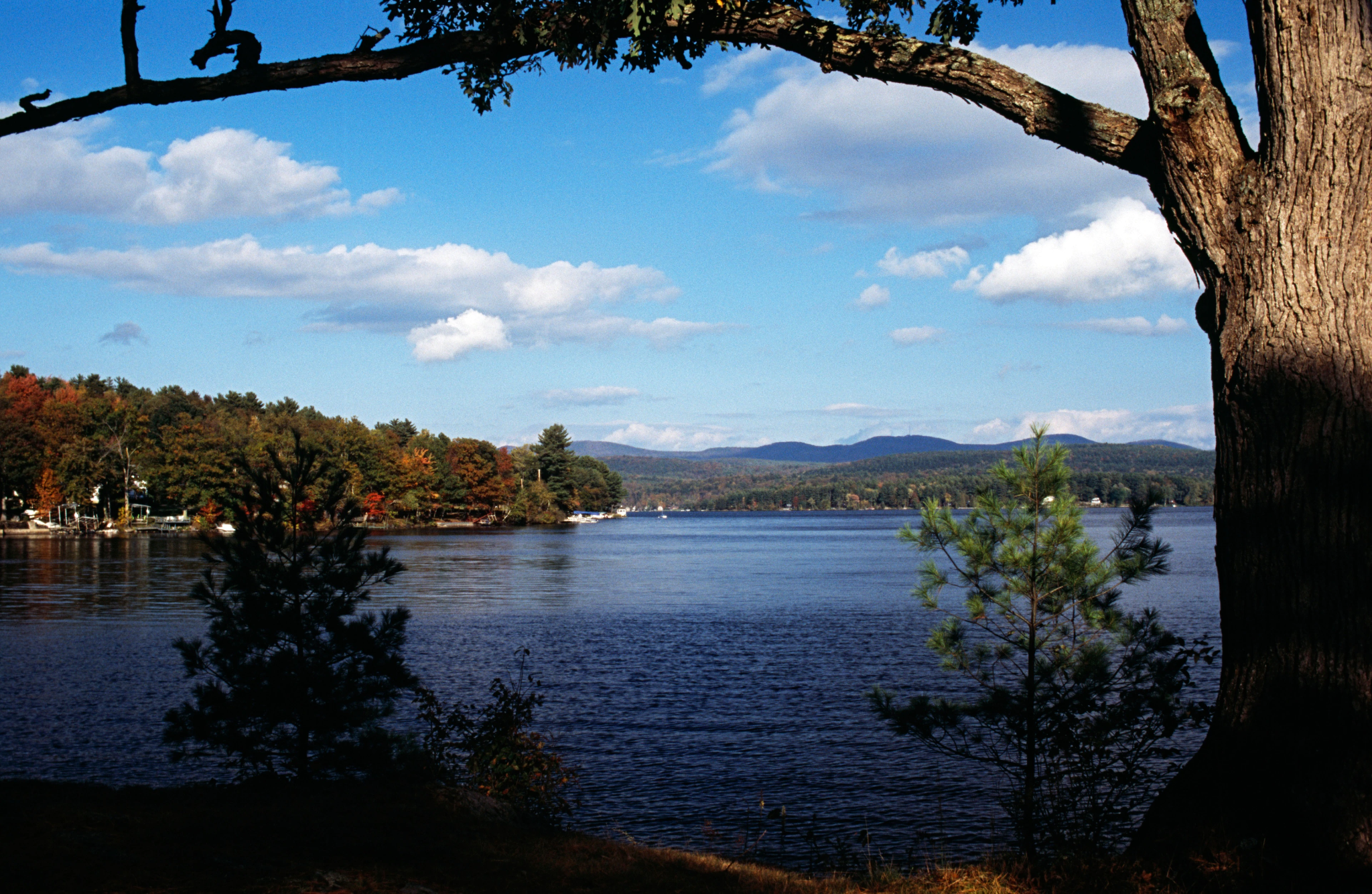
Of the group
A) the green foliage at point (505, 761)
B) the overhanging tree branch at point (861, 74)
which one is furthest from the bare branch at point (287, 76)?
the green foliage at point (505, 761)

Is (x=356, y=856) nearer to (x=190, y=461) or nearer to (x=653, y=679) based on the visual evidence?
(x=653, y=679)

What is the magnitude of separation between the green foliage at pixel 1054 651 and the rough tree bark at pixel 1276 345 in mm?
2046

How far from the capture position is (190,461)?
10462 cm

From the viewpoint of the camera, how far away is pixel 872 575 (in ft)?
168

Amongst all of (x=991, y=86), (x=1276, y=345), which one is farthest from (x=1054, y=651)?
(x=991, y=86)

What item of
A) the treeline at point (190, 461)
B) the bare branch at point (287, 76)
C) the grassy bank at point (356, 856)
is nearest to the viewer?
the bare branch at point (287, 76)

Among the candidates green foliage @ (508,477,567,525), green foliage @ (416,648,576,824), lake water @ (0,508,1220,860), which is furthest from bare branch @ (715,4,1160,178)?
green foliage @ (508,477,567,525)

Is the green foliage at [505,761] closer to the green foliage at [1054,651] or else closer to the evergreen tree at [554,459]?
the green foliage at [1054,651]

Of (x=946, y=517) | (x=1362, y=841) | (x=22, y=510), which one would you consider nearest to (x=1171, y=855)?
(x=1362, y=841)

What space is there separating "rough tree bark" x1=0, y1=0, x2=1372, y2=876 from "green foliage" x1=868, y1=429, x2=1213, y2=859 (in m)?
2.05

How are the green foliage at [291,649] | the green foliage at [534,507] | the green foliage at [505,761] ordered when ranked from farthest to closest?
the green foliage at [534,507] → the green foliage at [505,761] → the green foliage at [291,649]

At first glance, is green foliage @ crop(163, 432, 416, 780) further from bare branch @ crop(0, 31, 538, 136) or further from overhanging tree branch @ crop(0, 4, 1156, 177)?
overhanging tree branch @ crop(0, 4, 1156, 177)

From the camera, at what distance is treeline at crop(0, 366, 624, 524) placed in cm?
9738

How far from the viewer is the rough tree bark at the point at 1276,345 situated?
514 centimetres
